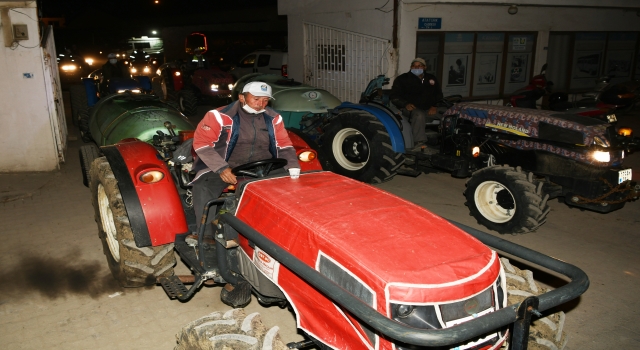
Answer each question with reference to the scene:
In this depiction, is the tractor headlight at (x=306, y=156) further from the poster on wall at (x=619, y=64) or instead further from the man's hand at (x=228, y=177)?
the poster on wall at (x=619, y=64)

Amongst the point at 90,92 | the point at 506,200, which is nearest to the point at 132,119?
the point at 90,92

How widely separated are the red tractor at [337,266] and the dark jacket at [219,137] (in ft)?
0.78

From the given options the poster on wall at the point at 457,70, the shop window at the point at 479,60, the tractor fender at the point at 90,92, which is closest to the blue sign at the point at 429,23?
the shop window at the point at 479,60

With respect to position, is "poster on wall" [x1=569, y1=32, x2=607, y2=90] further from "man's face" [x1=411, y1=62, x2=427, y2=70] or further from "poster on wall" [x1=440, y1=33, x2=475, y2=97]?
"man's face" [x1=411, y1=62, x2=427, y2=70]

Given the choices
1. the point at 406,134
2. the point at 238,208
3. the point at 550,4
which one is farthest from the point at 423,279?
the point at 550,4

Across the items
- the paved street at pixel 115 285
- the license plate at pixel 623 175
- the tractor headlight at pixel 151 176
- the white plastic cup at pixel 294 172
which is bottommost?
the paved street at pixel 115 285

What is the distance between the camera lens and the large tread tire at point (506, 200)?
5.48m

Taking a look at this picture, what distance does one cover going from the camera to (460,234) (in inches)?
106

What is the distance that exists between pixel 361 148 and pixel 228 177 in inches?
171

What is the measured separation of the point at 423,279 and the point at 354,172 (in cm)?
561

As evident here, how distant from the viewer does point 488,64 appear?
1380 cm

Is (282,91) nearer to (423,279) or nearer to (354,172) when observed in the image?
(354,172)

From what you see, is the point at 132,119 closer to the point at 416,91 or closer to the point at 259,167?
the point at 259,167

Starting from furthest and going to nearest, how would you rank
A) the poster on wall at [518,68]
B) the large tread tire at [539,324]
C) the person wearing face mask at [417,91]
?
the poster on wall at [518,68], the person wearing face mask at [417,91], the large tread tire at [539,324]
